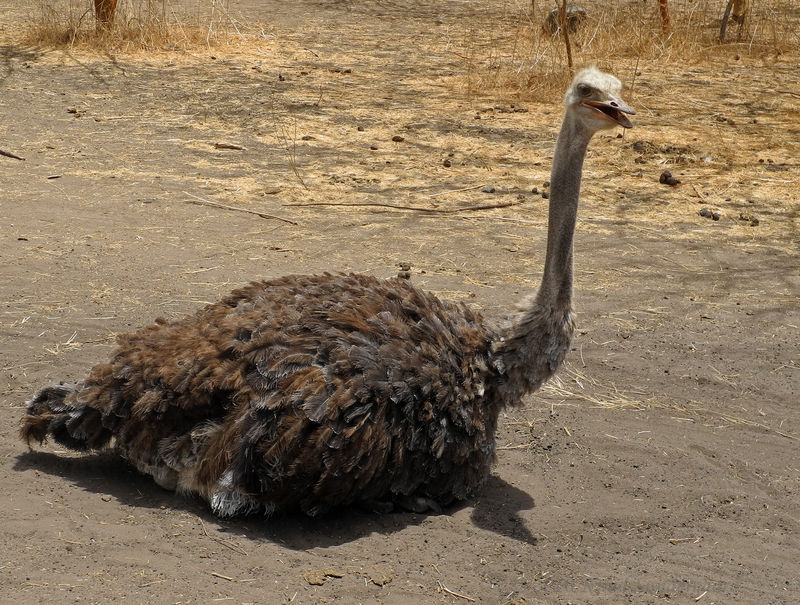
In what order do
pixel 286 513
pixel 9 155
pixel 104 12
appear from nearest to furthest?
1. pixel 286 513
2. pixel 9 155
3. pixel 104 12

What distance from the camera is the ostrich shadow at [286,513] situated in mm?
3904

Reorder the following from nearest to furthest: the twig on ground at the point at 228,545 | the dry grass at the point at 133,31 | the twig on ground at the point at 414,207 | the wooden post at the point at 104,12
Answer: the twig on ground at the point at 228,545
the twig on ground at the point at 414,207
the wooden post at the point at 104,12
the dry grass at the point at 133,31

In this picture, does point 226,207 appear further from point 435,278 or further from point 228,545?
point 228,545

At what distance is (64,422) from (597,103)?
2.47 m

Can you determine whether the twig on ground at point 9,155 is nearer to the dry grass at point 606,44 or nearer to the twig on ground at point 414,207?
the twig on ground at point 414,207

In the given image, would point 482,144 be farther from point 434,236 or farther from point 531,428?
point 531,428

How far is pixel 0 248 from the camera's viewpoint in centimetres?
683

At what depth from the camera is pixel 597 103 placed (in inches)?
163

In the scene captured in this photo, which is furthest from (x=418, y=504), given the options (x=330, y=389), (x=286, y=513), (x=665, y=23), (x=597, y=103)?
(x=665, y=23)

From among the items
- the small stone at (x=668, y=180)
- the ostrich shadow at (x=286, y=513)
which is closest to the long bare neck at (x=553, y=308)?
the ostrich shadow at (x=286, y=513)

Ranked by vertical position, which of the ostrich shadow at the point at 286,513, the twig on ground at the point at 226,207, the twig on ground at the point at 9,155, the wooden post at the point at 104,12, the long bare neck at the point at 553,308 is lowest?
the ostrich shadow at the point at 286,513

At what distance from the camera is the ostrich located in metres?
3.82

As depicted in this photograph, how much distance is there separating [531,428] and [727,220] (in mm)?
3874

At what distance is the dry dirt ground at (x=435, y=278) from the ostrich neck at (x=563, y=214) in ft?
2.80
